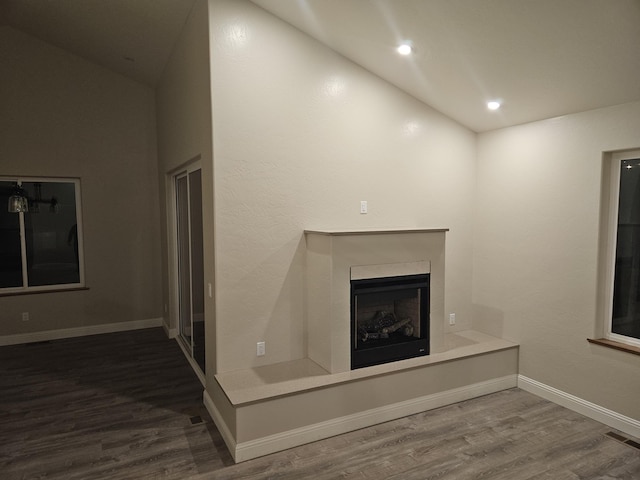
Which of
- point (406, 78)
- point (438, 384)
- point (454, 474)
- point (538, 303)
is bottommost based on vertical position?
point (454, 474)

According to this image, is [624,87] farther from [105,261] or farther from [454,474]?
[105,261]

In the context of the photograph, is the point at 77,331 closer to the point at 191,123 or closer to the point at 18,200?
the point at 18,200

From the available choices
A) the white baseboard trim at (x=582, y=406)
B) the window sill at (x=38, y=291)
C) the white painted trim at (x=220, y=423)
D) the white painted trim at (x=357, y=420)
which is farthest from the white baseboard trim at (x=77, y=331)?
the white baseboard trim at (x=582, y=406)

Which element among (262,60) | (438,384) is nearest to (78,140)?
(262,60)

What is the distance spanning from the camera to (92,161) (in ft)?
18.1

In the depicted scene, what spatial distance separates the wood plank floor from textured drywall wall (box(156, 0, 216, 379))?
2.07ft

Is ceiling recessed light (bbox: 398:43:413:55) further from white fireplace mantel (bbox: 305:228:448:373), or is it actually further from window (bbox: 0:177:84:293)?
window (bbox: 0:177:84:293)

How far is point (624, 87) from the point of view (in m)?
2.92

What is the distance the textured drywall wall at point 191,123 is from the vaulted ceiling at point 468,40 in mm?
295

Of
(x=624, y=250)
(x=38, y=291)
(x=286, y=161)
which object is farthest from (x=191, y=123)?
(x=624, y=250)

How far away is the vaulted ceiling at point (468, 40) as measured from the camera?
2533mm

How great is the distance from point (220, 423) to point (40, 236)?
3934mm

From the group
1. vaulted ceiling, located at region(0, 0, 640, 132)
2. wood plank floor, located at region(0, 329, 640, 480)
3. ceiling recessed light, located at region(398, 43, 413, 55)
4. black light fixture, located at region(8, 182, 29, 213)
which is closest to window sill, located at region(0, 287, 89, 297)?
black light fixture, located at region(8, 182, 29, 213)

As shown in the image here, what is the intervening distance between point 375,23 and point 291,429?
300 cm
